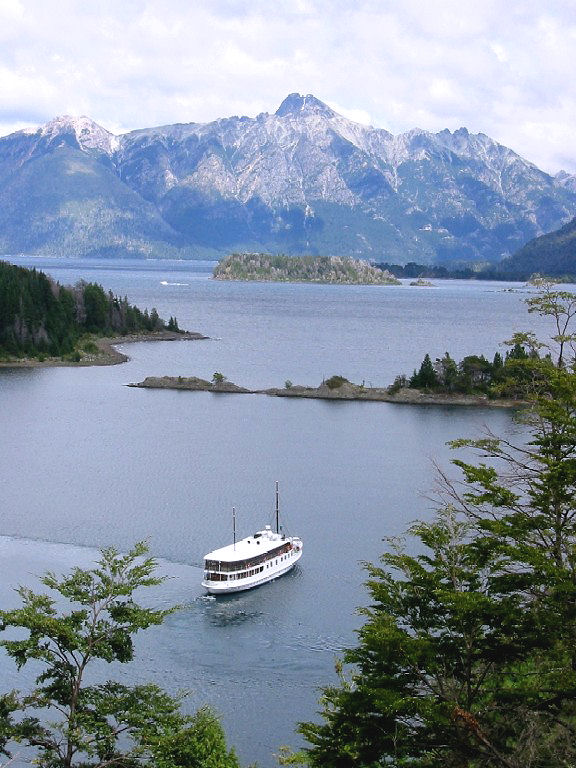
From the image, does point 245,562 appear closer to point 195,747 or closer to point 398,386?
point 195,747

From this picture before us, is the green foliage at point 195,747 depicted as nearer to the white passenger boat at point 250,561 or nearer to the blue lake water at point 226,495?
the blue lake water at point 226,495

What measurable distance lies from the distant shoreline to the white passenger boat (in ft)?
244

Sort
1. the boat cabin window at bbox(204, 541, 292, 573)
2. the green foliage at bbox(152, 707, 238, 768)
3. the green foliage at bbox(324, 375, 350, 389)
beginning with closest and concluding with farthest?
the green foliage at bbox(152, 707, 238, 768) < the boat cabin window at bbox(204, 541, 292, 573) < the green foliage at bbox(324, 375, 350, 389)

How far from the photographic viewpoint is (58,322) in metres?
122

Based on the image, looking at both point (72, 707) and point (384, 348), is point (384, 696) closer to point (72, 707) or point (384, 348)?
point (72, 707)

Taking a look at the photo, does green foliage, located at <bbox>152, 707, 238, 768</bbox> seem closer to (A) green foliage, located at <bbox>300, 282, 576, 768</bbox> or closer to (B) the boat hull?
(A) green foliage, located at <bbox>300, 282, 576, 768</bbox>

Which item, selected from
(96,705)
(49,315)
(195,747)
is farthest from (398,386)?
(96,705)

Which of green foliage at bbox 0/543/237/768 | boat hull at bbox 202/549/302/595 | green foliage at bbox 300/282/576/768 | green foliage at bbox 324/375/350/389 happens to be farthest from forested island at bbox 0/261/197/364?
green foliage at bbox 300/282/576/768

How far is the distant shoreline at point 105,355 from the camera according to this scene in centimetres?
11431

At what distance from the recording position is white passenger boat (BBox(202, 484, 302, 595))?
3969 cm

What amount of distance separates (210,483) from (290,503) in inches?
252

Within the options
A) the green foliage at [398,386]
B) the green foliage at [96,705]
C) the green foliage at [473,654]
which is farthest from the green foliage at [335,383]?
the green foliage at [473,654]

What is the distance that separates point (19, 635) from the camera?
3384cm

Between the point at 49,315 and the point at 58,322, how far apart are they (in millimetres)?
1349
